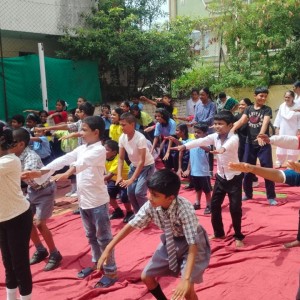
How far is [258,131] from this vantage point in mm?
6250

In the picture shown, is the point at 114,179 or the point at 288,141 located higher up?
the point at 288,141

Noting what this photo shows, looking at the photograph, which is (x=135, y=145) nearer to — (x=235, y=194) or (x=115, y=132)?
(x=235, y=194)

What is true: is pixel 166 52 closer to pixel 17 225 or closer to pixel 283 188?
pixel 283 188

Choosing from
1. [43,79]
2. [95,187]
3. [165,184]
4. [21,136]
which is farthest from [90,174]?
[43,79]

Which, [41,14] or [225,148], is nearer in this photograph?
[225,148]

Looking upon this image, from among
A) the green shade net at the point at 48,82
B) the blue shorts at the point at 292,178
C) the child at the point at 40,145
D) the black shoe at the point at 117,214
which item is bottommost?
the black shoe at the point at 117,214

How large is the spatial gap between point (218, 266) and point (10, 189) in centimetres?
220

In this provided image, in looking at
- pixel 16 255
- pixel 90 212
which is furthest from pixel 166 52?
pixel 16 255

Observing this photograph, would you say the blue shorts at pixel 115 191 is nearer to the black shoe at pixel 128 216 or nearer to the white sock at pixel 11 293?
the black shoe at pixel 128 216

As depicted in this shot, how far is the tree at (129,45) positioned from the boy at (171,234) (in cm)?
882

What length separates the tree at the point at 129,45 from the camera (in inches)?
A: 448

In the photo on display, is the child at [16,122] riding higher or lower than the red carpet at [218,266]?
higher

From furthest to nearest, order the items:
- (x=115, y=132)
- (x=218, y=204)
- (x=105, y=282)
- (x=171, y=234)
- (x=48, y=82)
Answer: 1. (x=48, y=82)
2. (x=115, y=132)
3. (x=218, y=204)
4. (x=105, y=282)
5. (x=171, y=234)

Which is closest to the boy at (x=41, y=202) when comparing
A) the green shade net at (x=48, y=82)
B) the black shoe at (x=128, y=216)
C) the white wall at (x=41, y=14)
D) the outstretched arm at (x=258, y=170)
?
the black shoe at (x=128, y=216)
